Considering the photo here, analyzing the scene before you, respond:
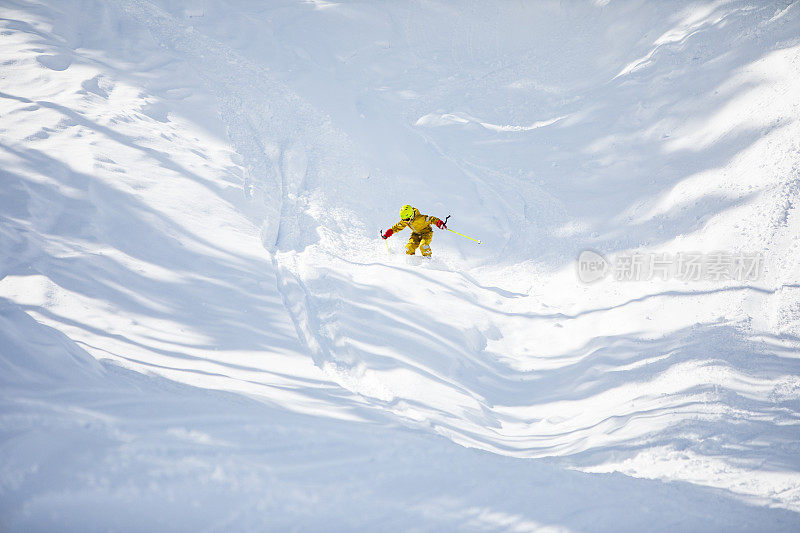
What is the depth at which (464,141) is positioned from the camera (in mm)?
10875

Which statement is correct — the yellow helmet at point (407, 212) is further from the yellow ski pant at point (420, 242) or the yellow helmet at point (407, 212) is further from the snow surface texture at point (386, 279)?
the snow surface texture at point (386, 279)

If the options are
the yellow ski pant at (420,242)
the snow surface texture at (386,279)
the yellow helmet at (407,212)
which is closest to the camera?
the snow surface texture at (386,279)

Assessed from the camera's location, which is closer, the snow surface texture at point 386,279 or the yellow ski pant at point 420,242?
the snow surface texture at point 386,279

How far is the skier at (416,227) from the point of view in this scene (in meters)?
6.61

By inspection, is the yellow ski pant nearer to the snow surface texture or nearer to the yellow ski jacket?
the yellow ski jacket

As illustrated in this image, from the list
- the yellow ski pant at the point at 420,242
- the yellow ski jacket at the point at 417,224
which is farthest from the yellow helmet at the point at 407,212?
the yellow ski pant at the point at 420,242

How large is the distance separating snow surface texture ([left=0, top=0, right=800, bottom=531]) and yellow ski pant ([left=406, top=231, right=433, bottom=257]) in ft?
0.74

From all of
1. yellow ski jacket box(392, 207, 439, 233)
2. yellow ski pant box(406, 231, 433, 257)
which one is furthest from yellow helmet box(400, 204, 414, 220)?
yellow ski pant box(406, 231, 433, 257)

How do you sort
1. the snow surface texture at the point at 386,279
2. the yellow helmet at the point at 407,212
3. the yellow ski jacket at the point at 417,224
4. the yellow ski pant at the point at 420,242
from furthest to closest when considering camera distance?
the yellow ski pant at the point at 420,242, the yellow ski jacket at the point at 417,224, the yellow helmet at the point at 407,212, the snow surface texture at the point at 386,279

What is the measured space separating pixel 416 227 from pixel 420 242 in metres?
0.31

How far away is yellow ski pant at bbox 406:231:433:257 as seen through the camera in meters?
7.04

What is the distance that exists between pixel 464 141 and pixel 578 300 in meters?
4.90

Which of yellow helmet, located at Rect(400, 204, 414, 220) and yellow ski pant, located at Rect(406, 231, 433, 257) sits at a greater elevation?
yellow helmet, located at Rect(400, 204, 414, 220)

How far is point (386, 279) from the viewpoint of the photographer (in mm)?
6797
